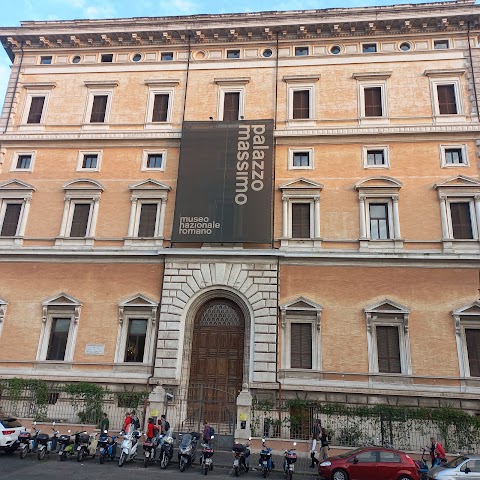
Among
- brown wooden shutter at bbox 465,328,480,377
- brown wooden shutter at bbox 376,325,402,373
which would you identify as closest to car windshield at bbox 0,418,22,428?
brown wooden shutter at bbox 376,325,402,373

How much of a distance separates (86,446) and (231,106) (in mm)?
17803

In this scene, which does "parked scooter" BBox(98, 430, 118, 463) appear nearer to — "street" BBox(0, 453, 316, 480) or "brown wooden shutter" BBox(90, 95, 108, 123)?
"street" BBox(0, 453, 316, 480)

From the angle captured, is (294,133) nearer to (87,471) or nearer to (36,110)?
(36,110)

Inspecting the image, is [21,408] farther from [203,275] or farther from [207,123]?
[207,123]

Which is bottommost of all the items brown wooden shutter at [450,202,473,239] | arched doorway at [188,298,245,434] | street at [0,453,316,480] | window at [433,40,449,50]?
street at [0,453,316,480]

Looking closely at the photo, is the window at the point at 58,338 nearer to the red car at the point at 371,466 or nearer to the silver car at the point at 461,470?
the red car at the point at 371,466

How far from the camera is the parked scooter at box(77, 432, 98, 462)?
1547cm

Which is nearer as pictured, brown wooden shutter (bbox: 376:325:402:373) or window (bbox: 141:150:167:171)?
brown wooden shutter (bbox: 376:325:402:373)

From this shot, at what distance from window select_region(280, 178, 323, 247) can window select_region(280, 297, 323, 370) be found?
3020 mm

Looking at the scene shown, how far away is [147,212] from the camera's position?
23641 mm

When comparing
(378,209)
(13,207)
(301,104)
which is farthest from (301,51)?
(13,207)

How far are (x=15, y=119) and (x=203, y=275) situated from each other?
1449cm

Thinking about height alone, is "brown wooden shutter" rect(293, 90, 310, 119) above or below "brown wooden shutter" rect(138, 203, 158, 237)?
above

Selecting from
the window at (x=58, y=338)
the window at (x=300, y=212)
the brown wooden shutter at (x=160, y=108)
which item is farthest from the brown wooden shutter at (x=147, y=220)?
the window at (x=300, y=212)
